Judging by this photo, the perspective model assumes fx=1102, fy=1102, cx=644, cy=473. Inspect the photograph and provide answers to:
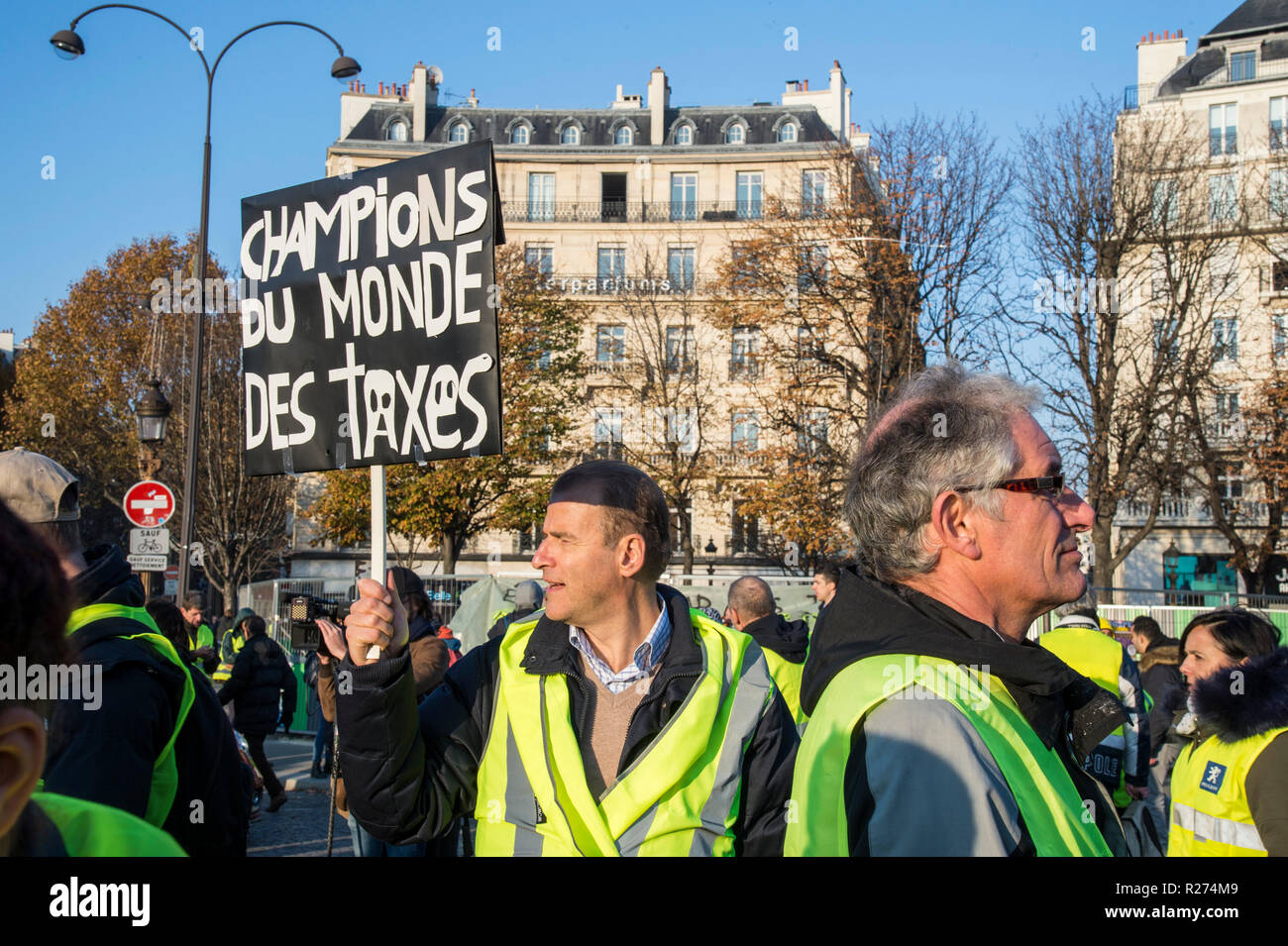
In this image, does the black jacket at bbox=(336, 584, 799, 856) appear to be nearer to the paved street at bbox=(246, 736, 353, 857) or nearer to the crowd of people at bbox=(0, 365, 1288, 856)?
the crowd of people at bbox=(0, 365, 1288, 856)

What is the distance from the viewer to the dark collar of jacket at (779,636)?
718cm

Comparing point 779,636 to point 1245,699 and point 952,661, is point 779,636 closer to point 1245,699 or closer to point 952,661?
point 1245,699

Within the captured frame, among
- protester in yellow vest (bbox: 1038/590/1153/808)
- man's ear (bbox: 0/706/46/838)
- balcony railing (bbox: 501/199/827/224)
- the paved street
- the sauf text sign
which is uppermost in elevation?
balcony railing (bbox: 501/199/827/224)

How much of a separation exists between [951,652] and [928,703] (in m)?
0.14

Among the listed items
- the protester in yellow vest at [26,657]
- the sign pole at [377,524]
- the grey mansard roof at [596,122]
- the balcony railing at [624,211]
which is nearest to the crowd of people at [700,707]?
the protester in yellow vest at [26,657]

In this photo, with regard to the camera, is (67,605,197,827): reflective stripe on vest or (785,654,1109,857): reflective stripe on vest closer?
(785,654,1109,857): reflective stripe on vest

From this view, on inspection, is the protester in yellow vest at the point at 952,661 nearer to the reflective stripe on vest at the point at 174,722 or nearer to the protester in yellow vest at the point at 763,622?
the reflective stripe on vest at the point at 174,722

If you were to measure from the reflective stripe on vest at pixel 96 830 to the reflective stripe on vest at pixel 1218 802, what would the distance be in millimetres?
2920

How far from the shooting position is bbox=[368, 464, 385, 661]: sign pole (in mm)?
3625

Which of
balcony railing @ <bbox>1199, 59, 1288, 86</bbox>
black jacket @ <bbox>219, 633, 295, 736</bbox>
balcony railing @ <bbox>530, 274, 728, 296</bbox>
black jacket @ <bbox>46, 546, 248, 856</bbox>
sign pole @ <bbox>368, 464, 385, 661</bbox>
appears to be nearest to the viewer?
black jacket @ <bbox>46, 546, 248, 856</bbox>

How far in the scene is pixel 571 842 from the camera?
262 centimetres

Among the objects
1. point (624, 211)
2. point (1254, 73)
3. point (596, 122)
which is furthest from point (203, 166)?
point (1254, 73)

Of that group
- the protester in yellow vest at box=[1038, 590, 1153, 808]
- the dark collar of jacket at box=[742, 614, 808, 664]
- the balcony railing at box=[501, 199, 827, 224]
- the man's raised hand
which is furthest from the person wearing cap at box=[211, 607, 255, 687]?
the balcony railing at box=[501, 199, 827, 224]

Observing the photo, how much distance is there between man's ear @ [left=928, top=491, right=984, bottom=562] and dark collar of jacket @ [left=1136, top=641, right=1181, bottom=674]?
8149 mm
